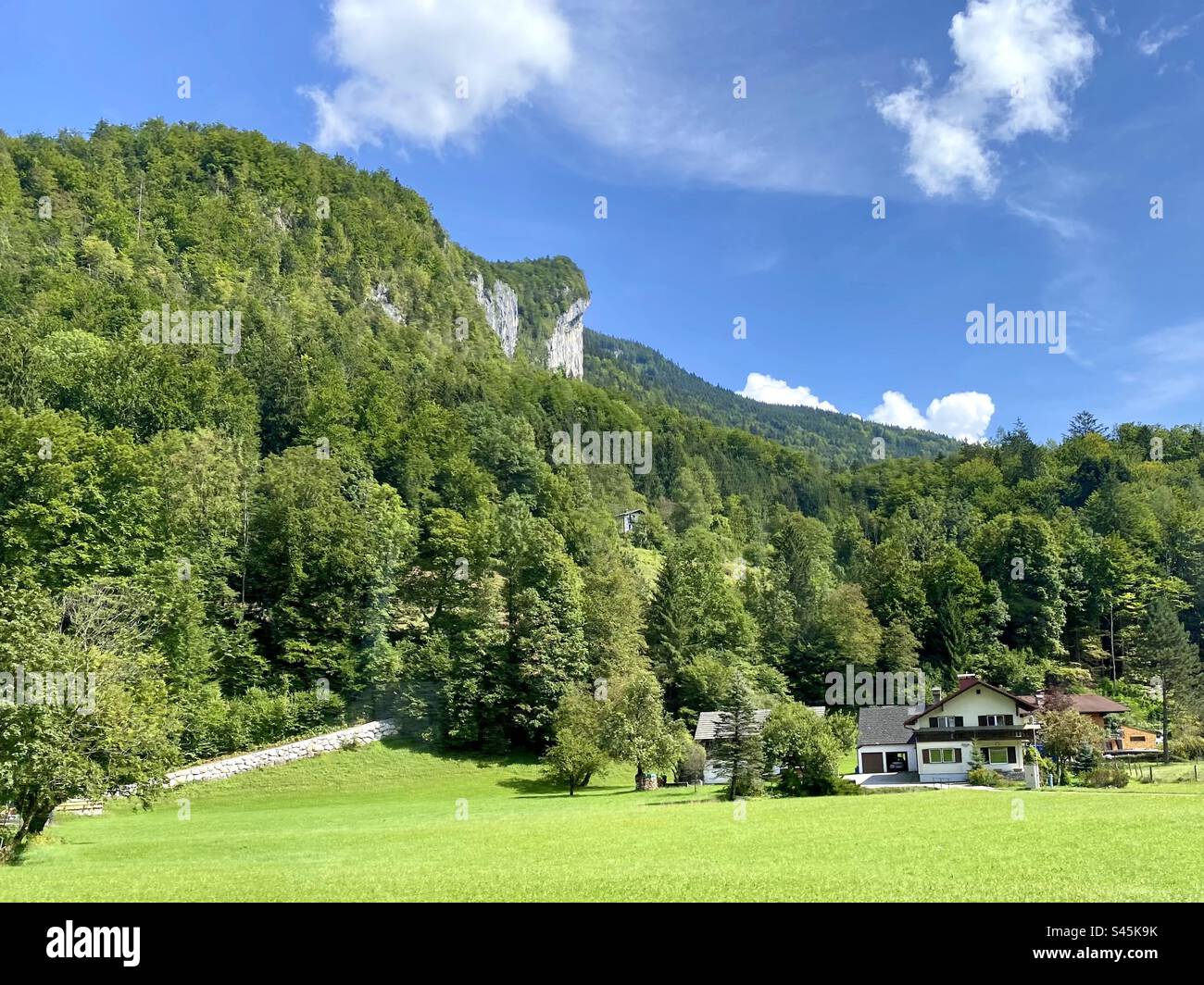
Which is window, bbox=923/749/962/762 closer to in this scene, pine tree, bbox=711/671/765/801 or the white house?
the white house

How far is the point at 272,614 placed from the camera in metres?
54.8

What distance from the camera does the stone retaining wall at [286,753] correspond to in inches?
1633

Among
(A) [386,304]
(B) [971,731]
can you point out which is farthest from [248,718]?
(A) [386,304]

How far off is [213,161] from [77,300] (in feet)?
191

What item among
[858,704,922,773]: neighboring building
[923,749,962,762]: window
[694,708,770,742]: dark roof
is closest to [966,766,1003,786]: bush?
[923,749,962,762]: window

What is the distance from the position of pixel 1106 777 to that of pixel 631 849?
109ft

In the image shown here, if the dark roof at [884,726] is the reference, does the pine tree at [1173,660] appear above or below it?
above

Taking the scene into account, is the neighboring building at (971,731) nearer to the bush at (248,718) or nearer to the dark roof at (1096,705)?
the dark roof at (1096,705)

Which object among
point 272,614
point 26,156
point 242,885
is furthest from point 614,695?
point 26,156

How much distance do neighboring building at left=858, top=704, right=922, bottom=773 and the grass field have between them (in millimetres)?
17942

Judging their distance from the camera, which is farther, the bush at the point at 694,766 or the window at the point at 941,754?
A: the window at the point at 941,754

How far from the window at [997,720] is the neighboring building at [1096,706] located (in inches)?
337

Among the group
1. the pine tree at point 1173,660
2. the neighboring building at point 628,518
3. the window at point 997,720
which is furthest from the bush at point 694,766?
the neighboring building at point 628,518
